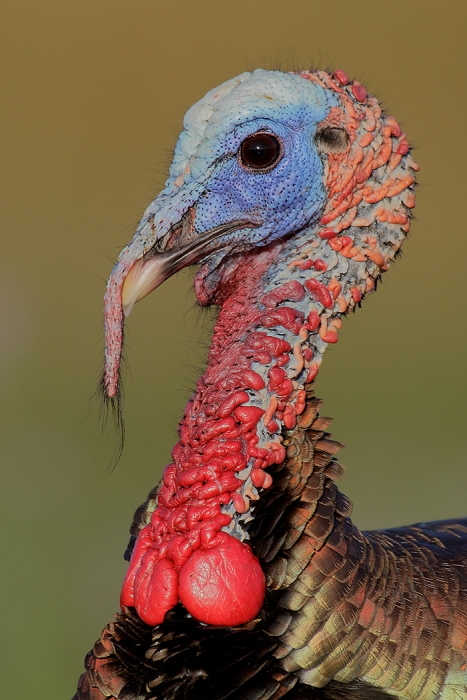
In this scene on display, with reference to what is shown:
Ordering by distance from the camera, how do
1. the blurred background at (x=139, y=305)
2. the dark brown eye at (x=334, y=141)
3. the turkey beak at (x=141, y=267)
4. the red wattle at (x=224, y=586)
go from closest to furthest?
the red wattle at (x=224, y=586) → the turkey beak at (x=141, y=267) → the dark brown eye at (x=334, y=141) → the blurred background at (x=139, y=305)

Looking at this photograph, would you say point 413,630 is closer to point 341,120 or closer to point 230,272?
A: point 230,272

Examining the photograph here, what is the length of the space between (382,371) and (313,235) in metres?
5.22

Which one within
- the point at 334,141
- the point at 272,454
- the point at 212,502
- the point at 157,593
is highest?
the point at 334,141

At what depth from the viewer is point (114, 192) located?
934 centimetres

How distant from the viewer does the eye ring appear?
2402 millimetres

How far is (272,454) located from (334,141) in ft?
2.55

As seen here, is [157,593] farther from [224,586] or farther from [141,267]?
[141,267]

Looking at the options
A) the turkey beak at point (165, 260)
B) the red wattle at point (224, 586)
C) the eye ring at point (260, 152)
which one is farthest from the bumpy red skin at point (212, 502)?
the eye ring at point (260, 152)

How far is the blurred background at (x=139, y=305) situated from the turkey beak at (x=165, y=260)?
15.6 inches

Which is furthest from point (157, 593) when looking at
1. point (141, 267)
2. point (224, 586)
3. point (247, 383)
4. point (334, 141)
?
point (334, 141)

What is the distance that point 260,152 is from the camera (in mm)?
2414

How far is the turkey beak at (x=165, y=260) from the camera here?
92.6 inches

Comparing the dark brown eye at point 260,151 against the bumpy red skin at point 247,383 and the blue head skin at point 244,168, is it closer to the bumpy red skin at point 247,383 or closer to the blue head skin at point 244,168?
the blue head skin at point 244,168

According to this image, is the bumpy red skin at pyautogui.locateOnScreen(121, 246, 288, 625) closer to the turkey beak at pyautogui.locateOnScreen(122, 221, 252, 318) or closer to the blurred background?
the turkey beak at pyautogui.locateOnScreen(122, 221, 252, 318)
